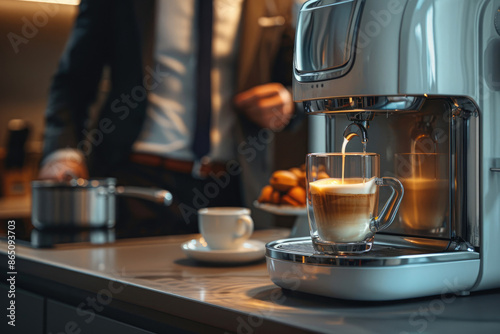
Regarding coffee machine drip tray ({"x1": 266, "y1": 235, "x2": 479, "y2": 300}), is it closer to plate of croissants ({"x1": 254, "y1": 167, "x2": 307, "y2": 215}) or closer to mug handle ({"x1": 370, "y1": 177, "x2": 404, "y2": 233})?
mug handle ({"x1": 370, "y1": 177, "x2": 404, "y2": 233})

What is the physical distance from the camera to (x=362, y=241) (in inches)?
30.5

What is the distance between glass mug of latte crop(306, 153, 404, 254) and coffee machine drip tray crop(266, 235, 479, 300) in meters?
0.02

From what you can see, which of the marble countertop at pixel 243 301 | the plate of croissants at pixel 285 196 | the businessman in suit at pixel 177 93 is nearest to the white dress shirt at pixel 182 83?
the businessman in suit at pixel 177 93

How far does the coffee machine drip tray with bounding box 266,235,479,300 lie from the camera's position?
715mm

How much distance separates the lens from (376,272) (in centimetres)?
71

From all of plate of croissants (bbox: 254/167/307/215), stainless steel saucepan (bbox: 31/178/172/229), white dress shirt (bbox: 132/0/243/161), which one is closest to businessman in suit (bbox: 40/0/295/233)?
white dress shirt (bbox: 132/0/243/161)

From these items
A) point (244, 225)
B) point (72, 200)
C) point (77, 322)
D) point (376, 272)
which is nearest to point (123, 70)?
point (72, 200)

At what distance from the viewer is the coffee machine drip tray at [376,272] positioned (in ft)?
2.35

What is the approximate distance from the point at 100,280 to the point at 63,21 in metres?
1.98

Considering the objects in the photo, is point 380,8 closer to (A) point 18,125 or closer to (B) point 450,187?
(B) point 450,187

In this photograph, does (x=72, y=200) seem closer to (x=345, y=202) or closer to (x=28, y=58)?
(x=345, y=202)

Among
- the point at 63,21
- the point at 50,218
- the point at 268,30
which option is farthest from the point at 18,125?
the point at 50,218

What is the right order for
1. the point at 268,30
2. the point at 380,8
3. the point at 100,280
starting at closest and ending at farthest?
the point at 380,8
the point at 100,280
the point at 268,30

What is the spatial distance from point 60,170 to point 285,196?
2.31ft
